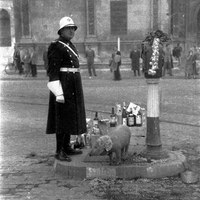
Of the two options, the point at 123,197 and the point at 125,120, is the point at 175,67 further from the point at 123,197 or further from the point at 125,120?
the point at 123,197

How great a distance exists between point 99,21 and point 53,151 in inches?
821

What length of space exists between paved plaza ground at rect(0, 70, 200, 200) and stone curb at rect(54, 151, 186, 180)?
0.10m

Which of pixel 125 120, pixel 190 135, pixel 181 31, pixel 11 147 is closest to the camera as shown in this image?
pixel 125 120

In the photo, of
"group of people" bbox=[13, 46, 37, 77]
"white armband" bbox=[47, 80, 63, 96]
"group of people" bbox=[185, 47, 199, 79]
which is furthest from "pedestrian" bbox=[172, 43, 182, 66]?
"white armband" bbox=[47, 80, 63, 96]

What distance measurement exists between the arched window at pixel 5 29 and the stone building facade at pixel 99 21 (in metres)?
4.05

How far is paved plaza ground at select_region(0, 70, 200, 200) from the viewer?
4.34 metres

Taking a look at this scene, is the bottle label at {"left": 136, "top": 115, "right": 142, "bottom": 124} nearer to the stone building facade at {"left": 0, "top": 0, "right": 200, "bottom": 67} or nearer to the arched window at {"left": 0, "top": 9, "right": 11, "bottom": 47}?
the stone building facade at {"left": 0, "top": 0, "right": 200, "bottom": 67}

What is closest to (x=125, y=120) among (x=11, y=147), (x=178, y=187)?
(x=178, y=187)

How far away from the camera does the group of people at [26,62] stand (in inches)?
848

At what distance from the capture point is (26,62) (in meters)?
22.0

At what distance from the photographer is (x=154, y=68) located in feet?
16.5

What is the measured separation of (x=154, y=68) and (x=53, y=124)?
1611mm

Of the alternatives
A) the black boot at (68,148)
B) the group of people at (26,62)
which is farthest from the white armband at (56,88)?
the group of people at (26,62)

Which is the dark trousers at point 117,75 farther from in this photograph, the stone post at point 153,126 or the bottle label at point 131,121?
the stone post at point 153,126
